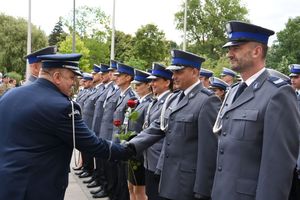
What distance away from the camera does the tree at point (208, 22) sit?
58281 millimetres

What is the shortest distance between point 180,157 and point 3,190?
1.53m

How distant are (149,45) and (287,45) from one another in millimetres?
20743

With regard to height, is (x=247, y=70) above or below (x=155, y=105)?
above

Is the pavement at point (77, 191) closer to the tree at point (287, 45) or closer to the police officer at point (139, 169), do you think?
the police officer at point (139, 169)

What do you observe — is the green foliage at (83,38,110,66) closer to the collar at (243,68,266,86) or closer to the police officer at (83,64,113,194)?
the police officer at (83,64,113,194)

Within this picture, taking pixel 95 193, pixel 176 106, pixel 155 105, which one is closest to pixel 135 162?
pixel 155 105

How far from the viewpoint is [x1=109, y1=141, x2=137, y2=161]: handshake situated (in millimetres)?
3927

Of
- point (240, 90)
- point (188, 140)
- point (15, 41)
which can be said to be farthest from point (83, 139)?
point (15, 41)

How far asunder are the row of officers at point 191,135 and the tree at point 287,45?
50.7 metres

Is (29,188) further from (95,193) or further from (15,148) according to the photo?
(95,193)

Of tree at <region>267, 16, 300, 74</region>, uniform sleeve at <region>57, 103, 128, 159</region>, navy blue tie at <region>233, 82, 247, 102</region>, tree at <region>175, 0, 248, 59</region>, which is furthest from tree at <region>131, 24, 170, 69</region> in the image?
navy blue tie at <region>233, 82, 247, 102</region>

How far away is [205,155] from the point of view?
3.77 m

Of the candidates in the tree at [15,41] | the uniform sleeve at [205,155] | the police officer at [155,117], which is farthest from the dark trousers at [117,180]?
the tree at [15,41]

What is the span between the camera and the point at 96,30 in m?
49.7
